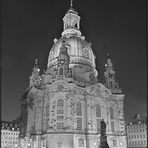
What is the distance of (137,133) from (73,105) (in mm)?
35001

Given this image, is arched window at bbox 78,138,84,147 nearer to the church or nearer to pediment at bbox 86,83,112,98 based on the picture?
the church

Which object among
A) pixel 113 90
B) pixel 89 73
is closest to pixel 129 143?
pixel 113 90

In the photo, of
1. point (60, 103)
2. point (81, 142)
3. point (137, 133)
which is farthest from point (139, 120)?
point (60, 103)

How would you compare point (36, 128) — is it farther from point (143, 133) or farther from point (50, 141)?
point (143, 133)

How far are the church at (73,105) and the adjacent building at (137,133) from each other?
20.2 meters

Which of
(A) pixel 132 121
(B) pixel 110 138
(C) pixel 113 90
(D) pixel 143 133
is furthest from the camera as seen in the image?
(A) pixel 132 121

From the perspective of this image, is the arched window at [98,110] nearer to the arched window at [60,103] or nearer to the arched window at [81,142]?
the arched window at [81,142]

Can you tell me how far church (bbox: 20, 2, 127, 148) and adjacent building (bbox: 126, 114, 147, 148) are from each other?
66.3ft

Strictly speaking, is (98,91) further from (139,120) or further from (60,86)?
(139,120)

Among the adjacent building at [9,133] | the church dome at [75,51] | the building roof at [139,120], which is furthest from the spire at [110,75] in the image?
the adjacent building at [9,133]

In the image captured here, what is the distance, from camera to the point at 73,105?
53938mm

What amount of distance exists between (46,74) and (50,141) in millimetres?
21886

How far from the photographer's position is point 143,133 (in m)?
76.7

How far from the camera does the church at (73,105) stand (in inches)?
2021
